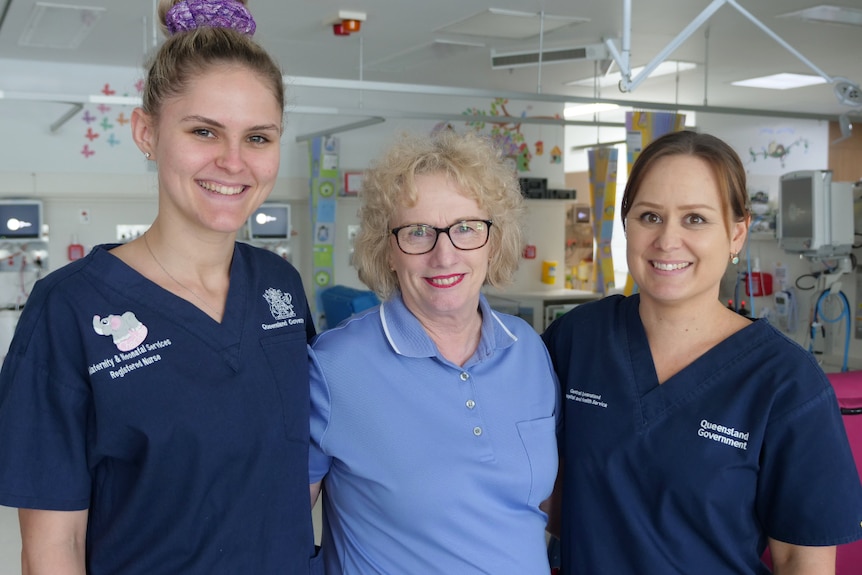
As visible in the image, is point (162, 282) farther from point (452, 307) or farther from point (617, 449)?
point (617, 449)

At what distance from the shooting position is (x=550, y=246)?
880 centimetres

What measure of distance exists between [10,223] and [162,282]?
5659 millimetres

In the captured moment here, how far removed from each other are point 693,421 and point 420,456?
1.76 feet

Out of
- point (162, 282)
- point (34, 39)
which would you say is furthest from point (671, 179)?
point (34, 39)

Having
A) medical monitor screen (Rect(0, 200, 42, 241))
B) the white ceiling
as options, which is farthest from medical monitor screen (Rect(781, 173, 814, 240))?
medical monitor screen (Rect(0, 200, 42, 241))

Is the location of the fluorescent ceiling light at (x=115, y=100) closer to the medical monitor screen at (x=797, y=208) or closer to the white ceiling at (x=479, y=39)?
the white ceiling at (x=479, y=39)

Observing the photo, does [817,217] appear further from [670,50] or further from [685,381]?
[685,381]

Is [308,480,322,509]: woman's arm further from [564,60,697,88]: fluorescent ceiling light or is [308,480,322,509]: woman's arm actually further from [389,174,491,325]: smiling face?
[564,60,697,88]: fluorescent ceiling light

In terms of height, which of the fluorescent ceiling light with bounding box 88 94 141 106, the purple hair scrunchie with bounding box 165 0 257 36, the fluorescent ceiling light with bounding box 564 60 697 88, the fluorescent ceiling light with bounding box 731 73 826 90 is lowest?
the purple hair scrunchie with bounding box 165 0 257 36

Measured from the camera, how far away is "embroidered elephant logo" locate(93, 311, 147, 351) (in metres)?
1.33

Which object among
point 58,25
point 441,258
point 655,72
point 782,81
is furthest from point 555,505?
point 782,81

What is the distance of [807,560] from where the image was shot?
4.79 feet

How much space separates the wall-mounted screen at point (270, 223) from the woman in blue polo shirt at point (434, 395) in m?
A: 5.42

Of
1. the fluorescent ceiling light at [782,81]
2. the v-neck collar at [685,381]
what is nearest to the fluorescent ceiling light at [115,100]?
the v-neck collar at [685,381]
